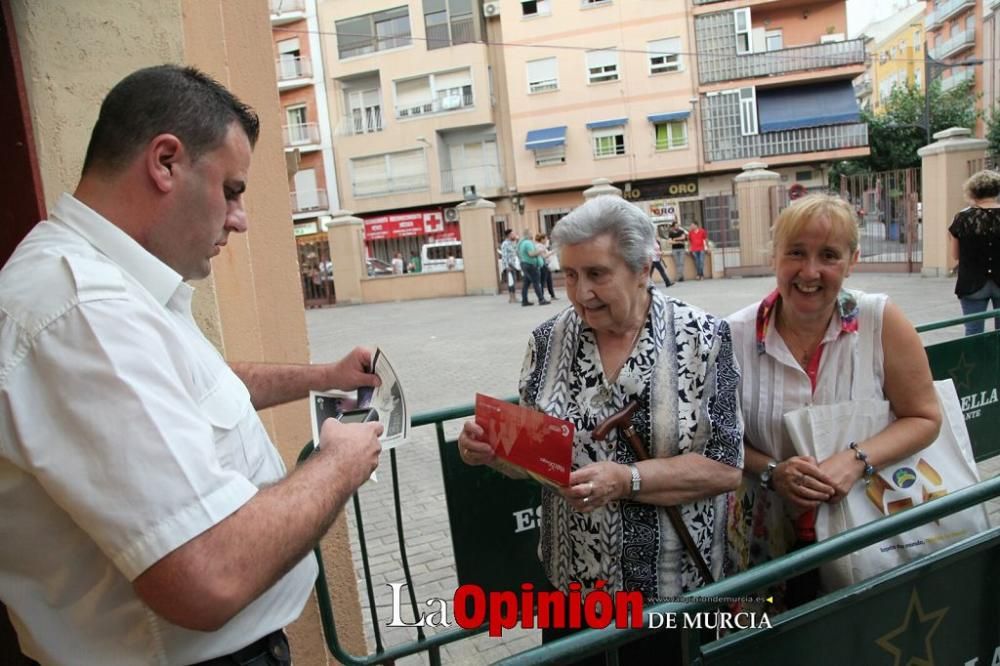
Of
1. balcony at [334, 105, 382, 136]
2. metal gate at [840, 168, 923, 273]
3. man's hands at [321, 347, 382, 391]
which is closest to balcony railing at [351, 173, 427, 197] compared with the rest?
balcony at [334, 105, 382, 136]

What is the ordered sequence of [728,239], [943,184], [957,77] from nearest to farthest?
[943,184]
[728,239]
[957,77]

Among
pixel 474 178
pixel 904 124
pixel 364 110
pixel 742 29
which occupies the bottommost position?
pixel 474 178

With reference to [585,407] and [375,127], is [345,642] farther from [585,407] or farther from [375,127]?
[375,127]

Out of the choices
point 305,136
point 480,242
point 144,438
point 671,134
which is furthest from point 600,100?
point 144,438

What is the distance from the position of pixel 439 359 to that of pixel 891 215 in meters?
12.0

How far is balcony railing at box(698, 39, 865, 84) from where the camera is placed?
92.1 ft

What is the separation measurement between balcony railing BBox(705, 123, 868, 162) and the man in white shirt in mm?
30679

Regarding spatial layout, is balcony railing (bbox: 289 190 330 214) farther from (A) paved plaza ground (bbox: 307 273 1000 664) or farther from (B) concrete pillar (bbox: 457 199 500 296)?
(B) concrete pillar (bbox: 457 199 500 296)

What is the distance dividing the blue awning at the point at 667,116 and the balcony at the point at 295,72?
56.6 ft

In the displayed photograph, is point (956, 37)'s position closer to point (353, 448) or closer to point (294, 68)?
point (294, 68)

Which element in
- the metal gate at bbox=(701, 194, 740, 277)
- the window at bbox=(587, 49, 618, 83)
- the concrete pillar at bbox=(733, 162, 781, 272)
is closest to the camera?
the concrete pillar at bbox=(733, 162, 781, 272)

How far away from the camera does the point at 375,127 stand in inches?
1358

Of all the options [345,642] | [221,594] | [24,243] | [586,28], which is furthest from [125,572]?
[586,28]

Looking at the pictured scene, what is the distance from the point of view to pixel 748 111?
2916cm
